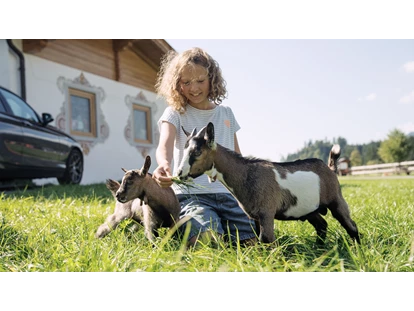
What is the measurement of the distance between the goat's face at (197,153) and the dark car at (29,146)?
530 centimetres

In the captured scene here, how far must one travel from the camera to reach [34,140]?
7477 millimetres

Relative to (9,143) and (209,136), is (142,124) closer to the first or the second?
(9,143)

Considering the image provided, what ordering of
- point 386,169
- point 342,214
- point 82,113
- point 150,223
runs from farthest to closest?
point 386,169, point 82,113, point 150,223, point 342,214

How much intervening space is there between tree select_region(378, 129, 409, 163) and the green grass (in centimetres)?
2576

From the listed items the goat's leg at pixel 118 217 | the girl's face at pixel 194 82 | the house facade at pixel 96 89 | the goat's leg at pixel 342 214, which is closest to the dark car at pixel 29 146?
the house facade at pixel 96 89

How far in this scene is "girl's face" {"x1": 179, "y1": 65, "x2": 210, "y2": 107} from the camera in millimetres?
3000

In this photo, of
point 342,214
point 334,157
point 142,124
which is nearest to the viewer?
point 342,214

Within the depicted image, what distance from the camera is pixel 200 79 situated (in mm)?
3006

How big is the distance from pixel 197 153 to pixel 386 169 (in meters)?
25.7

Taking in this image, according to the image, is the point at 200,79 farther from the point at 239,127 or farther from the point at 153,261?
the point at 153,261

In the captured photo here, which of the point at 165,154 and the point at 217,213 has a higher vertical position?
the point at 165,154

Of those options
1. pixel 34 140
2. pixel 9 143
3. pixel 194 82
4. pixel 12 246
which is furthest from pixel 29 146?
pixel 194 82
